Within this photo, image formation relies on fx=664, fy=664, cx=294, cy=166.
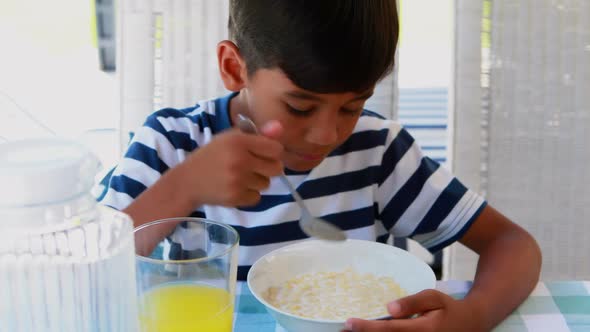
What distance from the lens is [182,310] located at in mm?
625

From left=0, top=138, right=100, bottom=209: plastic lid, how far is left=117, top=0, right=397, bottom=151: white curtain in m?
0.89

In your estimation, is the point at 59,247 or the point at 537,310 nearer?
the point at 59,247

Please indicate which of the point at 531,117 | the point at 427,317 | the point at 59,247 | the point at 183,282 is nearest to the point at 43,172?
the point at 59,247

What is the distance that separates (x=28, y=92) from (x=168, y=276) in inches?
84.5

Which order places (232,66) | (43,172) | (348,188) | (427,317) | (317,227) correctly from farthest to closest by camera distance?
(348,188), (232,66), (317,227), (427,317), (43,172)

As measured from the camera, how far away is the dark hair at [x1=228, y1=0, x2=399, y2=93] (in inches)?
34.3

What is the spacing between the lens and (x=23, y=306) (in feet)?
1.71

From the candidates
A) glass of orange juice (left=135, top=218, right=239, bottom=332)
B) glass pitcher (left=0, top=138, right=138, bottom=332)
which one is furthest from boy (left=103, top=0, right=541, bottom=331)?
glass pitcher (left=0, top=138, right=138, bottom=332)

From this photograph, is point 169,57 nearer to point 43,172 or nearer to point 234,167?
point 234,167

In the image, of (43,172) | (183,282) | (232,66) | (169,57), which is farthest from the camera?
(169,57)

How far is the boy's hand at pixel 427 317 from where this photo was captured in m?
0.72

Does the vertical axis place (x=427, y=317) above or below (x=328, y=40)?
below

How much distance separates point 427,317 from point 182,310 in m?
0.30

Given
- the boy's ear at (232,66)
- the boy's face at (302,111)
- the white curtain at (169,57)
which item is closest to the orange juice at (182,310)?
the boy's face at (302,111)
